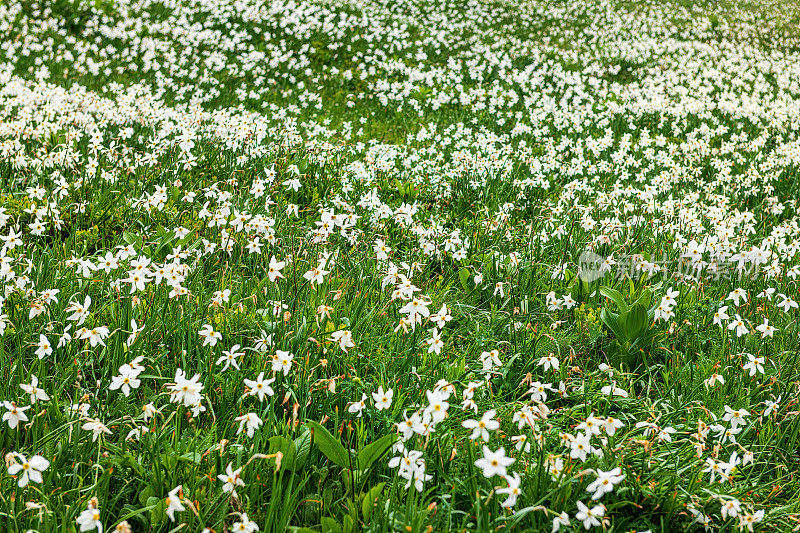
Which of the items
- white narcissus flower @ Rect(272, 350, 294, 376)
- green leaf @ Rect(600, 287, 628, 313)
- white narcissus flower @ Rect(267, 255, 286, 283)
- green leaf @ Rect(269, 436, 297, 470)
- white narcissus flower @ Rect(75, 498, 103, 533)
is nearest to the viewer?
white narcissus flower @ Rect(75, 498, 103, 533)

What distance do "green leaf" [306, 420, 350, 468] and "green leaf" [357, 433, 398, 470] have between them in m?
0.06

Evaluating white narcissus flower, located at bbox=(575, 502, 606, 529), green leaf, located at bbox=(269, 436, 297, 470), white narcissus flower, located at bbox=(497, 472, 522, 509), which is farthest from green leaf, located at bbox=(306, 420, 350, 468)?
white narcissus flower, located at bbox=(575, 502, 606, 529)

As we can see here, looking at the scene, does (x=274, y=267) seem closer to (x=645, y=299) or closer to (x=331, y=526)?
(x=331, y=526)

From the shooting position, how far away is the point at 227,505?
218 cm

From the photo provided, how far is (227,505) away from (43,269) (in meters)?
2.24

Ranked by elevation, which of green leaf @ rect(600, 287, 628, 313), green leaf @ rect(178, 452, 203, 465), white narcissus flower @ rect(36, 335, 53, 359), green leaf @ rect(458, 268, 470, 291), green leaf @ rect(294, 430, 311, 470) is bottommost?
green leaf @ rect(458, 268, 470, 291)

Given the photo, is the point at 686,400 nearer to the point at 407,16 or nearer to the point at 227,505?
the point at 227,505

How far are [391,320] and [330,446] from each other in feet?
4.48

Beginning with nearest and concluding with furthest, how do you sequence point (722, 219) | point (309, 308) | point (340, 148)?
1. point (309, 308)
2. point (722, 219)
3. point (340, 148)

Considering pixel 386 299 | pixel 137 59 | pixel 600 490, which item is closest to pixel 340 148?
pixel 386 299

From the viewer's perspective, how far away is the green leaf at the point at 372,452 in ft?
7.84

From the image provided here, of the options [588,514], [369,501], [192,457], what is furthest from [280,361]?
[588,514]

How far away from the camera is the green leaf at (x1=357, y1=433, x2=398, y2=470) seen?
239 centimetres

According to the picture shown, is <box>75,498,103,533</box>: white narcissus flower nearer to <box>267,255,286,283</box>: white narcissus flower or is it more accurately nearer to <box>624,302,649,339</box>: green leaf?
<box>267,255,286,283</box>: white narcissus flower
